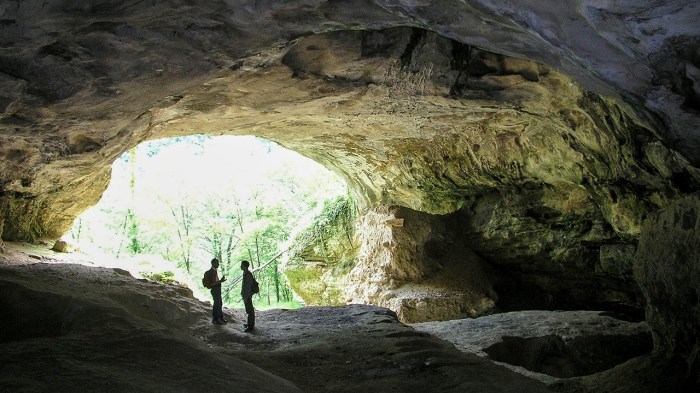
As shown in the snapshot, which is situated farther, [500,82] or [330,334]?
[330,334]

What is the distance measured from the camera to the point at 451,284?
12.7 metres

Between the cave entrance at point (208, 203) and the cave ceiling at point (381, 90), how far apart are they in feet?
47.5

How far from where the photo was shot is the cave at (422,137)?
4188 mm

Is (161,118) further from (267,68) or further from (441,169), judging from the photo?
(441,169)

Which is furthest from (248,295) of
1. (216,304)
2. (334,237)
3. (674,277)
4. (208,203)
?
(208,203)

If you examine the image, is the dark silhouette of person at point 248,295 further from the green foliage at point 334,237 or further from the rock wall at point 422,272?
the green foliage at point 334,237

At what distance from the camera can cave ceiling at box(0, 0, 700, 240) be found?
3930 millimetres

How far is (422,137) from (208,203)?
64.4ft

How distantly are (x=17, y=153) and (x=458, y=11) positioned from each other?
6645 millimetres

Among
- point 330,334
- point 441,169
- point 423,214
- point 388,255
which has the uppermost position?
point 441,169

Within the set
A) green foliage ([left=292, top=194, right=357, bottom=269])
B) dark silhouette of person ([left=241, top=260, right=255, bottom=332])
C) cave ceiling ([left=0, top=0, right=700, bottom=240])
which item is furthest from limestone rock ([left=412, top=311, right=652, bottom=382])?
green foliage ([left=292, top=194, right=357, bottom=269])

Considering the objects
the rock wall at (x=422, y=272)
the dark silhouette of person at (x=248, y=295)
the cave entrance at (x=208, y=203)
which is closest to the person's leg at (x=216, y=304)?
the dark silhouette of person at (x=248, y=295)

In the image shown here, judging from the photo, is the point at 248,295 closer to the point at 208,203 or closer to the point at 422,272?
the point at 422,272

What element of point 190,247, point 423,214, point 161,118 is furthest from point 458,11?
point 190,247
